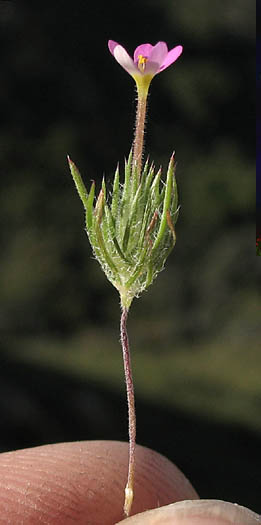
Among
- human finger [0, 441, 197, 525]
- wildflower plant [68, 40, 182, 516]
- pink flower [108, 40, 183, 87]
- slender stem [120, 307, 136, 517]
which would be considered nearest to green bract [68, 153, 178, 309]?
wildflower plant [68, 40, 182, 516]

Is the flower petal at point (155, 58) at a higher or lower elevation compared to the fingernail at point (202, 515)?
higher

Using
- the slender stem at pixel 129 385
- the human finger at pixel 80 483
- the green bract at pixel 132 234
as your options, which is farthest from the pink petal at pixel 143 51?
the human finger at pixel 80 483

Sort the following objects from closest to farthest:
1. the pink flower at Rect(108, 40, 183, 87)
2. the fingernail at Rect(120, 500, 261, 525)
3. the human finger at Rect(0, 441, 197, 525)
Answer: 1. the fingernail at Rect(120, 500, 261, 525)
2. the pink flower at Rect(108, 40, 183, 87)
3. the human finger at Rect(0, 441, 197, 525)

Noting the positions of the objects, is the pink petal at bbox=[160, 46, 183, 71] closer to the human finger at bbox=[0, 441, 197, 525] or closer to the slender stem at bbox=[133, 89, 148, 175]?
the slender stem at bbox=[133, 89, 148, 175]

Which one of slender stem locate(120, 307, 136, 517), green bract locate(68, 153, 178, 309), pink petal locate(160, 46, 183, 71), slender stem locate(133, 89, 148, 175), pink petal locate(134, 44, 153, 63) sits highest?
pink petal locate(134, 44, 153, 63)

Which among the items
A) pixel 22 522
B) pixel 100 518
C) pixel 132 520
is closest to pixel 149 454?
pixel 100 518

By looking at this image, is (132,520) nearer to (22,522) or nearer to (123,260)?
(22,522)

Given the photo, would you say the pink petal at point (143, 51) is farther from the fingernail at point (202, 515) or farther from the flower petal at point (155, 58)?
the fingernail at point (202, 515)
